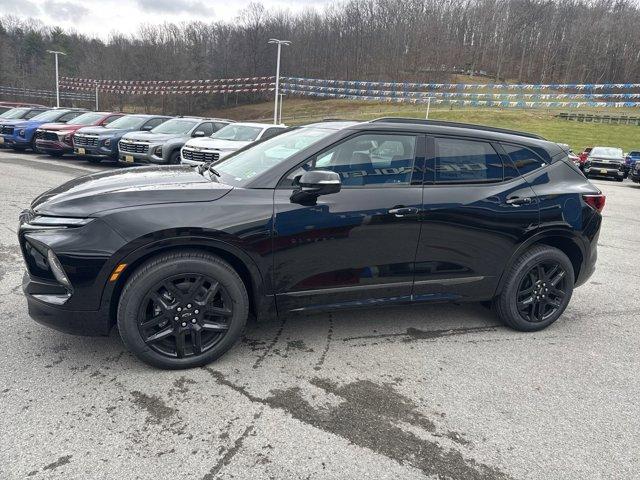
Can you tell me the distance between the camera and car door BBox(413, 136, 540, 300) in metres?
3.65

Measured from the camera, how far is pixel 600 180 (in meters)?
22.6

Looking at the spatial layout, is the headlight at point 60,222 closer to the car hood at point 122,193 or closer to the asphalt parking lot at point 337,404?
the car hood at point 122,193

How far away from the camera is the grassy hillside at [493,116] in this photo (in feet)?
139

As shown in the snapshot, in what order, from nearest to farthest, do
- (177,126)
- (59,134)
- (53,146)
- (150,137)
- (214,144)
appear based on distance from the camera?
(214,144) → (150,137) → (177,126) → (59,134) → (53,146)

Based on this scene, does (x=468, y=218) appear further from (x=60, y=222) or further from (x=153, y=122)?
(x=153, y=122)

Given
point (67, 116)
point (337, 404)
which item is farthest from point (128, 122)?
point (337, 404)

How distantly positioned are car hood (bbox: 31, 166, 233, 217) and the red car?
12.0 metres

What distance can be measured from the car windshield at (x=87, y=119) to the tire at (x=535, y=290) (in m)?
15.0

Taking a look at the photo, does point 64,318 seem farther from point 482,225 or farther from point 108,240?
point 482,225

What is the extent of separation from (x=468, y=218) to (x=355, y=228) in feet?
3.20

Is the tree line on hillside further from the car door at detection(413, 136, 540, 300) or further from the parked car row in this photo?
the car door at detection(413, 136, 540, 300)

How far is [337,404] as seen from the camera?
9.54 feet

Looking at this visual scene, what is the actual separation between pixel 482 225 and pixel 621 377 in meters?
1.48

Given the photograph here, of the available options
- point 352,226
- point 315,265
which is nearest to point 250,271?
point 315,265
